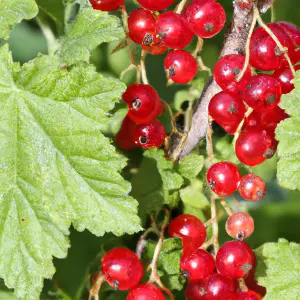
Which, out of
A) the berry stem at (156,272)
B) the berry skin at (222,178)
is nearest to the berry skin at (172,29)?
the berry skin at (222,178)

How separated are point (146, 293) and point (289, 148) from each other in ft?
1.11

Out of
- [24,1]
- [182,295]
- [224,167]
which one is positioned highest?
[24,1]

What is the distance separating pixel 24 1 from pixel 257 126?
1.46ft

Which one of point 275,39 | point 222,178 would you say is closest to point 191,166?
point 222,178

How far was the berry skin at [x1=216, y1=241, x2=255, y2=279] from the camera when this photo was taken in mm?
1082

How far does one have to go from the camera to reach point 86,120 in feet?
3.25

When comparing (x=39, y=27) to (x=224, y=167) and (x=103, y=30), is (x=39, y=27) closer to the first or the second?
(x=103, y=30)

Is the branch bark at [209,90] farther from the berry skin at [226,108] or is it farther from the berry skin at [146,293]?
the berry skin at [146,293]

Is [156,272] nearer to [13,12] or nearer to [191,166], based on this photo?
[191,166]

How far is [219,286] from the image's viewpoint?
3.62 ft

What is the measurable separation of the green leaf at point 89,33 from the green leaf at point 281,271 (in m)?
0.47

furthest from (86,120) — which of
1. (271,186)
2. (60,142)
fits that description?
(271,186)

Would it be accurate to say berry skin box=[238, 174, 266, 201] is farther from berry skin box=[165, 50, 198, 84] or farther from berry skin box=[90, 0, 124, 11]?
berry skin box=[90, 0, 124, 11]

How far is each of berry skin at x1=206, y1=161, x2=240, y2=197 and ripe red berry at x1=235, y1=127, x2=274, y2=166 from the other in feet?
0.12
